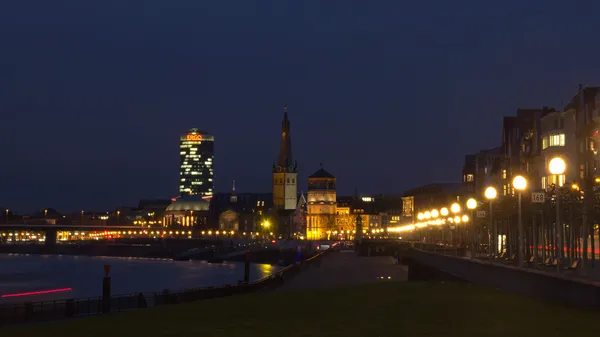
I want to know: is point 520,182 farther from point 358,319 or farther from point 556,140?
point 556,140

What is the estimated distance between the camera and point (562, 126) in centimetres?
7812

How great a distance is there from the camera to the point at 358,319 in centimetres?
2783

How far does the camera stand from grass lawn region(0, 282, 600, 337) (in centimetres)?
2391

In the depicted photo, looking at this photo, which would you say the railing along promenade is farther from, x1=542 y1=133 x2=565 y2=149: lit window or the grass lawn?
x1=542 y1=133 x2=565 y2=149: lit window

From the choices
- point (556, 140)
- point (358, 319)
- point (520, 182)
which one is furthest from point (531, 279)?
point (556, 140)

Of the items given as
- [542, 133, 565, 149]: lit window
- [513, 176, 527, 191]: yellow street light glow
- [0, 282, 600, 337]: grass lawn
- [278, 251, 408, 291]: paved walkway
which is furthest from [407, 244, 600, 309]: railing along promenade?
[542, 133, 565, 149]: lit window

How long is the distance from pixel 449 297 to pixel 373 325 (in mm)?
10421

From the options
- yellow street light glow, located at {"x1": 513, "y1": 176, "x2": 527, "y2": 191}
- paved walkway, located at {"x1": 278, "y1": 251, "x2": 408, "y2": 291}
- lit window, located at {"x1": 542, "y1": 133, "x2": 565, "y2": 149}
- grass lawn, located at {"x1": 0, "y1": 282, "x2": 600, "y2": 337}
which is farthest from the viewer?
paved walkway, located at {"x1": 278, "y1": 251, "x2": 408, "y2": 291}

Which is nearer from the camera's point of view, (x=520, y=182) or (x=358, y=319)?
(x=358, y=319)

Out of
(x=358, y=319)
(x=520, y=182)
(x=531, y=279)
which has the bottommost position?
(x=358, y=319)

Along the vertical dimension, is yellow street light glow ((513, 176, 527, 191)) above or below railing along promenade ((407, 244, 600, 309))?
above

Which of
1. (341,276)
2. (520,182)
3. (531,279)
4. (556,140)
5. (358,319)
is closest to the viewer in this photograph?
(358,319)

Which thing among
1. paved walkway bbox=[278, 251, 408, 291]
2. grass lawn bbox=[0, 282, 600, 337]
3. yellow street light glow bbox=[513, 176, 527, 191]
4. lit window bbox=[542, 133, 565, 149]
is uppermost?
lit window bbox=[542, 133, 565, 149]

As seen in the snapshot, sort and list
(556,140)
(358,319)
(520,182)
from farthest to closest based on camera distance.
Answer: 1. (556,140)
2. (520,182)
3. (358,319)
